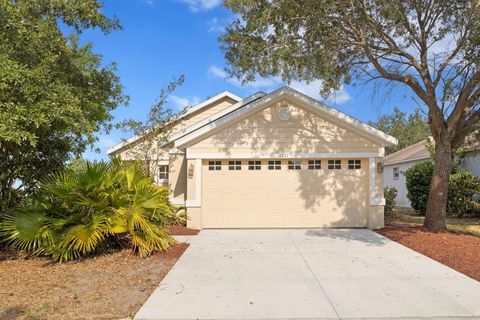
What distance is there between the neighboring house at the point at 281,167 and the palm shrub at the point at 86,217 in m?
4.02

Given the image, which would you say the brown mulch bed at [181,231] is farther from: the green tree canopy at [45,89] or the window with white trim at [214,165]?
the green tree canopy at [45,89]

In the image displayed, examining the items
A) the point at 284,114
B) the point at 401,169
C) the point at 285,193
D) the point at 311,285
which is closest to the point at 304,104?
the point at 284,114

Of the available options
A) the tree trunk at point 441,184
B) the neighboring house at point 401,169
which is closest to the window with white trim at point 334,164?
the tree trunk at point 441,184

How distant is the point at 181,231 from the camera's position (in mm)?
12547

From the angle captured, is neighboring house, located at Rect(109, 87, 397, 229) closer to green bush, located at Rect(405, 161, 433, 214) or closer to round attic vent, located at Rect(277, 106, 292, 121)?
round attic vent, located at Rect(277, 106, 292, 121)

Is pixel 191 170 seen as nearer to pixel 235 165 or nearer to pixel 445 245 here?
pixel 235 165

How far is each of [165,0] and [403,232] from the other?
10508 millimetres

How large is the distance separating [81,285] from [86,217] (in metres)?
2.09

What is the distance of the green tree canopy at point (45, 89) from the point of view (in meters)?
7.27

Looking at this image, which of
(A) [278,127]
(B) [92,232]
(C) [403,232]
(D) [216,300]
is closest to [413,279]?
(D) [216,300]

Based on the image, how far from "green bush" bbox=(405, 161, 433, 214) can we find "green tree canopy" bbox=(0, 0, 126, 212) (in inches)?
549

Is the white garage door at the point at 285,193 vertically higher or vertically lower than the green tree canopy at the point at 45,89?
lower

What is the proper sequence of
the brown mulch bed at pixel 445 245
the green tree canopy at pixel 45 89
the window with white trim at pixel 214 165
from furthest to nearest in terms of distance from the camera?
the window with white trim at pixel 214 165 → the brown mulch bed at pixel 445 245 → the green tree canopy at pixel 45 89

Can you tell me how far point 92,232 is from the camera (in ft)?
27.1
